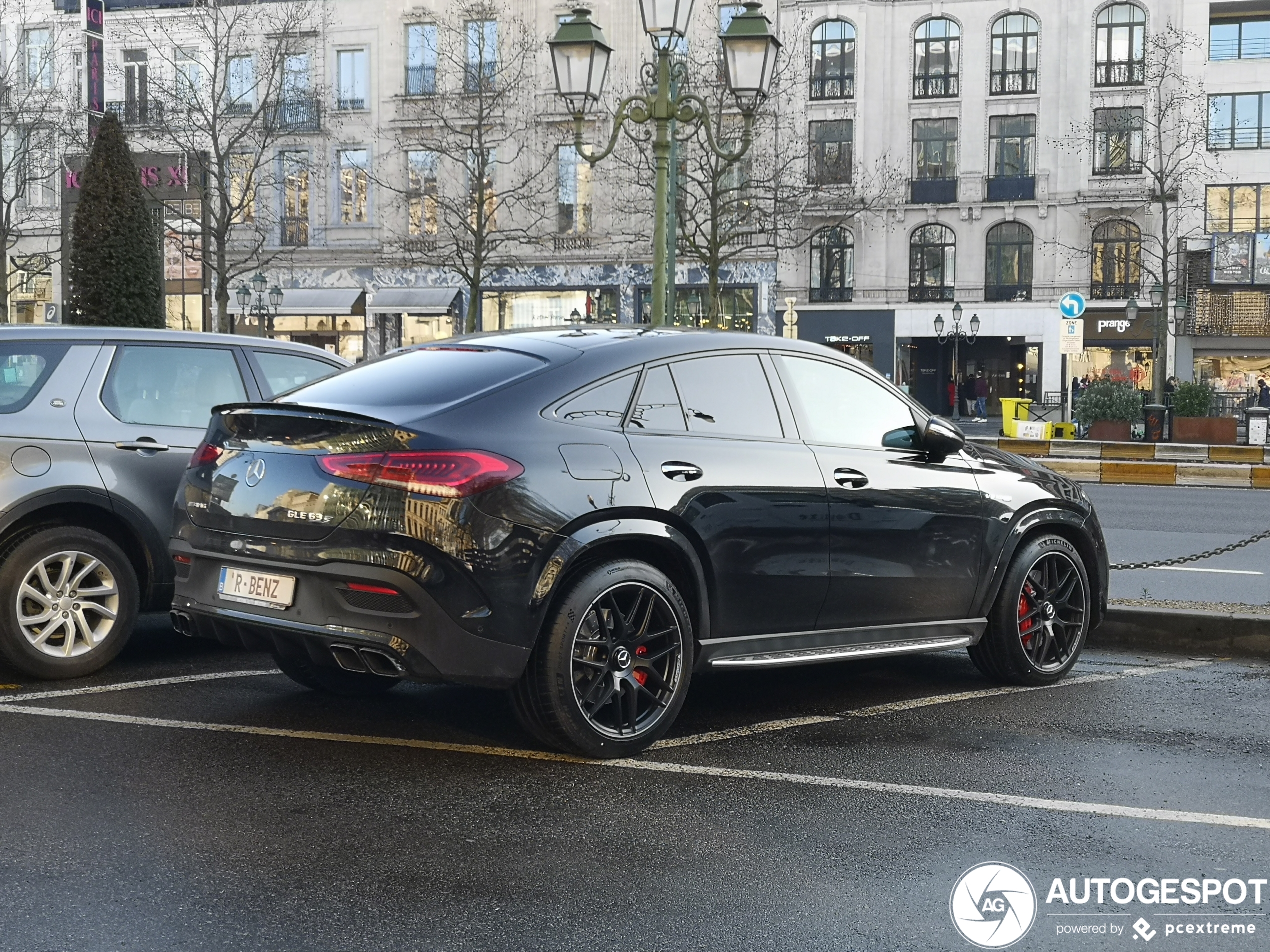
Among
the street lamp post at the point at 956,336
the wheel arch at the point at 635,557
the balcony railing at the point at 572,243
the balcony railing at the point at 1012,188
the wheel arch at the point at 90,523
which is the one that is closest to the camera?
the wheel arch at the point at 635,557

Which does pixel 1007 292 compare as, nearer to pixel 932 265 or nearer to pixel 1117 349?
pixel 932 265

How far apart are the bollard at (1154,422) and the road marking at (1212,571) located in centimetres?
1812

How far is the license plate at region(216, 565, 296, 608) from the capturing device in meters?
5.02

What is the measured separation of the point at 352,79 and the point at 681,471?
47367 mm

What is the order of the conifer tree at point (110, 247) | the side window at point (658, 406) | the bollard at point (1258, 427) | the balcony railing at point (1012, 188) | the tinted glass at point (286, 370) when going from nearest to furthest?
the side window at point (658, 406)
the tinted glass at point (286, 370)
the conifer tree at point (110, 247)
the bollard at point (1258, 427)
the balcony railing at point (1012, 188)

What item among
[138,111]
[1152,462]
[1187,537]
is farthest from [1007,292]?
[1187,537]

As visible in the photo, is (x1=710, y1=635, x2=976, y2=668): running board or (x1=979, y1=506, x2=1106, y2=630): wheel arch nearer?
(x1=710, y1=635, x2=976, y2=668): running board

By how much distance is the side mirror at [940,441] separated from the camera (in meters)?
6.30

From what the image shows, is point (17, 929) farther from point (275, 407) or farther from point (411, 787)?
point (275, 407)

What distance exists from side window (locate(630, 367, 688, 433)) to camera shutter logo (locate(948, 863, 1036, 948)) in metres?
2.13

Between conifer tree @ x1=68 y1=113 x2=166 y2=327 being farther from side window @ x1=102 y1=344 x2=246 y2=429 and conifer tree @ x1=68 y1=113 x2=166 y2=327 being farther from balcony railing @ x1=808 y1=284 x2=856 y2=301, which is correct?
balcony railing @ x1=808 y1=284 x2=856 y2=301

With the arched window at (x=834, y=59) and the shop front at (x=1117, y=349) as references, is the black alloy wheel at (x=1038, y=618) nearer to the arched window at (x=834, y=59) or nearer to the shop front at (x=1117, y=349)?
the shop front at (x=1117, y=349)

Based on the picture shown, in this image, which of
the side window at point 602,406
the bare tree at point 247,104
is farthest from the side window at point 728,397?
the bare tree at point 247,104

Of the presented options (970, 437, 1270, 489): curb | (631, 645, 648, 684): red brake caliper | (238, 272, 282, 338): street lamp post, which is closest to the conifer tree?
(970, 437, 1270, 489): curb
